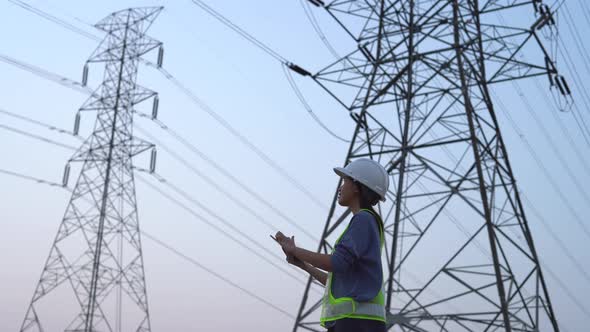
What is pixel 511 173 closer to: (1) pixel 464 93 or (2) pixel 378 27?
(1) pixel 464 93

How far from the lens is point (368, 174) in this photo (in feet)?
10.8

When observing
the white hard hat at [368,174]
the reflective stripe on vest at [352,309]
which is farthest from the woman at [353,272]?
the white hard hat at [368,174]

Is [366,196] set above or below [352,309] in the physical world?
above

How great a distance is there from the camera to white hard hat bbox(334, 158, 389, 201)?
10.7ft

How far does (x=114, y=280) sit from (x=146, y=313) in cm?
137

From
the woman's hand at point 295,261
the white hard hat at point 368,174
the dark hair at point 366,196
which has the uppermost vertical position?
the white hard hat at point 368,174

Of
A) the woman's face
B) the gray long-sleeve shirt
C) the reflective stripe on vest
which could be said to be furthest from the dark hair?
the reflective stripe on vest

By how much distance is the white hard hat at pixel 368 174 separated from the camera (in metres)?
3.27

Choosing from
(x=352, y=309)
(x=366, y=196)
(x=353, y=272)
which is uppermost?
(x=366, y=196)

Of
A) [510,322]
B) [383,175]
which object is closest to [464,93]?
[510,322]

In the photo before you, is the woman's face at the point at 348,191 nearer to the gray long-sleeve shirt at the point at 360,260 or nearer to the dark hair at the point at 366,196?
the dark hair at the point at 366,196

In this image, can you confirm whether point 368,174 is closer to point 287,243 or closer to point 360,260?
point 360,260

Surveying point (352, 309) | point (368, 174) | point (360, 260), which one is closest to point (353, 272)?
point (360, 260)

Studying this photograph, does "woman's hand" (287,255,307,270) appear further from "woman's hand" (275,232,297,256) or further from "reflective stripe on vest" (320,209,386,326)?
"reflective stripe on vest" (320,209,386,326)
